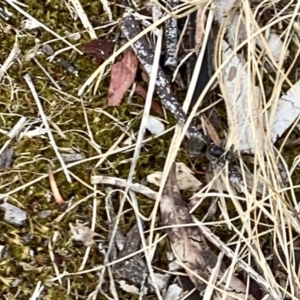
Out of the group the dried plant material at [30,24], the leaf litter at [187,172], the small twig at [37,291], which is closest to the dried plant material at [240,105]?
the leaf litter at [187,172]

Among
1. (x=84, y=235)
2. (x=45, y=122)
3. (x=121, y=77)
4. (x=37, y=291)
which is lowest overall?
(x=37, y=291)

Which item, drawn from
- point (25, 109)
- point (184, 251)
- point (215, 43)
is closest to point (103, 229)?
point (184, 251)

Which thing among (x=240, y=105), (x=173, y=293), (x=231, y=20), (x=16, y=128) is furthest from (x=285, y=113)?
(x=16, y=128)

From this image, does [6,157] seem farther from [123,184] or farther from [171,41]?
[171,41]

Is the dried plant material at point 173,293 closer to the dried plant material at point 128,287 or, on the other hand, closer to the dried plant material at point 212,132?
the dried plant material at point 128,287

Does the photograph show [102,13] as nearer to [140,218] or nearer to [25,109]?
[25,109]

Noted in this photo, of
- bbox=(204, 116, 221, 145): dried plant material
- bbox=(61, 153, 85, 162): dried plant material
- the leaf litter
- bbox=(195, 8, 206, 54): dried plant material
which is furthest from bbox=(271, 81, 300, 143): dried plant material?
bbox=(61, 153, 85, 162): dried plant material

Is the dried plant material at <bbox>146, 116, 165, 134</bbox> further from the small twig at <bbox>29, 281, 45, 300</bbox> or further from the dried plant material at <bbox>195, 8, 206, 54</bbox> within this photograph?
the small twig at <bbox>29, 281, 45, 300</bbox>

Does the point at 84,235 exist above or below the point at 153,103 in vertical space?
below
